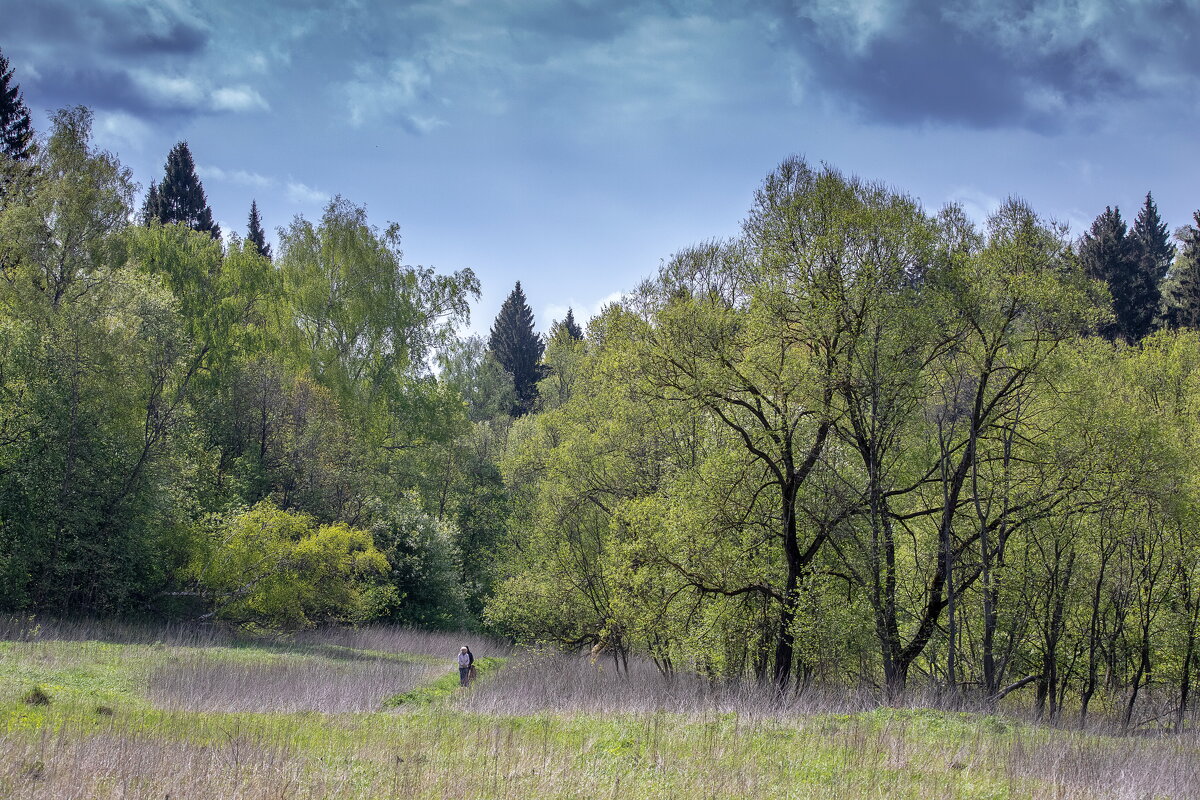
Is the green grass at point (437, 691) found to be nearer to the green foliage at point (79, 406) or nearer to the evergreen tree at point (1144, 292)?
the green foliage at point (79, 406)

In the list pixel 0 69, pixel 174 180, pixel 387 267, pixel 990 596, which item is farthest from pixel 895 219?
pixel 174 180

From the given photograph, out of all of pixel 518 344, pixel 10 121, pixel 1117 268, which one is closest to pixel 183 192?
pixel 10 121

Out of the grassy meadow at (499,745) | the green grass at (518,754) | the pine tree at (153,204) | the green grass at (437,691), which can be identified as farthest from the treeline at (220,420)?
the pine tree at (153,204)

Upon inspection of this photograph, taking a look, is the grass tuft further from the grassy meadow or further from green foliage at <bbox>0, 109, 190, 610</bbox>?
green foliage at <bbox>0, 109, 190, 610</bbox>

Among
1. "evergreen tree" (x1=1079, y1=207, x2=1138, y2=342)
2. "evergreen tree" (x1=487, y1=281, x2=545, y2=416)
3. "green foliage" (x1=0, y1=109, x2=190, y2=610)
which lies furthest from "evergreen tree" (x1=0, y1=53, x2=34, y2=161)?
"evergreen tree" (x1=1079, y1=207, x2=1138, y2=342)

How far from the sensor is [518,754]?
8742mm

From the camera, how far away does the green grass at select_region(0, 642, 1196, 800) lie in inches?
289

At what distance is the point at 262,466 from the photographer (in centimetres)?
3353

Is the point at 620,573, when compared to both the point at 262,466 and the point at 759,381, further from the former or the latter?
the point at 262,466

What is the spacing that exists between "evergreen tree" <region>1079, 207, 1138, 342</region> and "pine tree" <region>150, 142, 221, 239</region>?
56269mm

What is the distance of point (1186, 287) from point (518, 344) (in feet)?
175

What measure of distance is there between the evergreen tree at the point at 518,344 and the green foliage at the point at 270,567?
4674cm

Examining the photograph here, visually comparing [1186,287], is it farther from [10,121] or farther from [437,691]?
[10,121]

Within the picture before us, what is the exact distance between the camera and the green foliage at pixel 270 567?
2598cm
